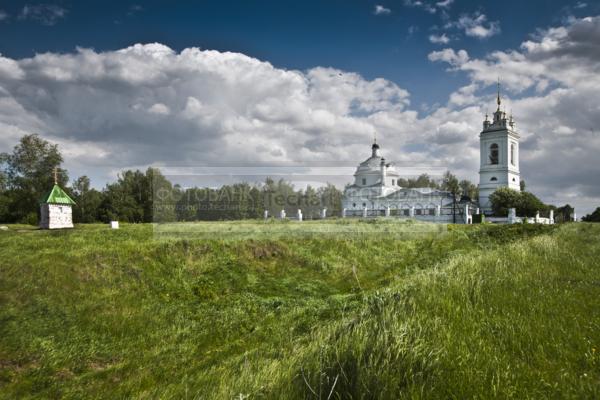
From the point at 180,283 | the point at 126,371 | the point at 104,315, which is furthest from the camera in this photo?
the point at 180,283

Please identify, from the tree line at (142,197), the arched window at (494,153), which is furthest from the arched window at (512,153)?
the tree line at (142,197)

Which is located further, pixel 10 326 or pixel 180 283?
pixel 180 283

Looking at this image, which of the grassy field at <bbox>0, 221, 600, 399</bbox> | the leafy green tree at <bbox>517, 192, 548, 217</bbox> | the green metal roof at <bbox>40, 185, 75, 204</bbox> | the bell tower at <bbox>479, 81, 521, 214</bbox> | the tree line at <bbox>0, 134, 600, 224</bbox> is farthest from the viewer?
the bell tower at <bbox>479, 81, 521, 214</bbox>

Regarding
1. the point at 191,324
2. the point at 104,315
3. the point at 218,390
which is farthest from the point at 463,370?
the point at 104,315

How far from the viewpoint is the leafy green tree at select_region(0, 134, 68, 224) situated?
44.6 m

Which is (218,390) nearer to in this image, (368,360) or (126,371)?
(368,360)

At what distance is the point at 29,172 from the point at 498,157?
7174 centimetres

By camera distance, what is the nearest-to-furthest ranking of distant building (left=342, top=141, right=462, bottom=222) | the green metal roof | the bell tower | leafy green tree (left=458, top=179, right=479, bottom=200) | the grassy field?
the grassy field, the green metal roof, distant building (left=342, top=141, right=462, bottom=222), the bell tower, leafy green tree (left=458, top=179, right=479, bottom=200)

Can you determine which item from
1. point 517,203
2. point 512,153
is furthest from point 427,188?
point 512,153

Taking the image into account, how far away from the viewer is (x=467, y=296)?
6355 millimetres

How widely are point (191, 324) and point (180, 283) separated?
2581 millimetres

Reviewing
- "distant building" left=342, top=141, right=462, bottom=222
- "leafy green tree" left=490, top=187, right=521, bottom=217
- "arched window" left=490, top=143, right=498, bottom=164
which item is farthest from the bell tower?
"distant building" left=342, top=141, right=462, bottom=222

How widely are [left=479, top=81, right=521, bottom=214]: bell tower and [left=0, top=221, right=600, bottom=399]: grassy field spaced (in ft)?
191

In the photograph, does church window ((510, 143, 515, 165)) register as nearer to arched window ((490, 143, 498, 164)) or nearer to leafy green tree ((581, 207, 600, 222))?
arched window ((490, 143, 498, 164))
